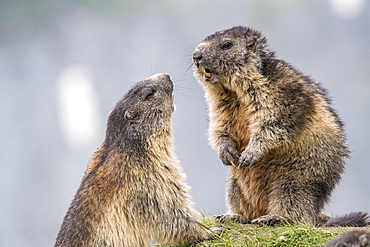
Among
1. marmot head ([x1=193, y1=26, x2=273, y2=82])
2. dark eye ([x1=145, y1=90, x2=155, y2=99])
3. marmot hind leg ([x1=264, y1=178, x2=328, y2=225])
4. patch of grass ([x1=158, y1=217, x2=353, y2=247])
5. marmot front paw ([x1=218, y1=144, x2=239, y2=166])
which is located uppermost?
marmot head ([x1=193, y1=26, x2=273, y2=82])

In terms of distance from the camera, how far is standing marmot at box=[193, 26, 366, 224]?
21.3 ft

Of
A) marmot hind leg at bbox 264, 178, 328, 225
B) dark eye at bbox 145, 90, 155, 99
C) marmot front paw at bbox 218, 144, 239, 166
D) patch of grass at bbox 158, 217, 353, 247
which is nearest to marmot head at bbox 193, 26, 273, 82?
dark eye at bbox 145, 90, 155, 99

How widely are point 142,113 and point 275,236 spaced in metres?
2.27

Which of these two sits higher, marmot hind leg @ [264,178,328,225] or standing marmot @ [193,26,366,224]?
standing marmot @ [193,26,366,224]

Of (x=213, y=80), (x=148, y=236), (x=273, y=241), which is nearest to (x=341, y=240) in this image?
(x=273, y=241)

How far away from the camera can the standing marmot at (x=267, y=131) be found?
649 centimetres

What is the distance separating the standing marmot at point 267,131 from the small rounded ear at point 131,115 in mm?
1084

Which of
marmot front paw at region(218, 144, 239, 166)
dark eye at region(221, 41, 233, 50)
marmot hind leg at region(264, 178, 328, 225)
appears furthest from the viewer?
dark eye at region(221, 41, 233, 50)

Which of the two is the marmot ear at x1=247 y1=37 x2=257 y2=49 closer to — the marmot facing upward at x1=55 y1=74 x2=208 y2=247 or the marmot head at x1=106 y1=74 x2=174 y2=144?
the marmot head at x1=106 y1=74 x2=174 y2=144

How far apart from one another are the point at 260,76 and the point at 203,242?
2.29 meters

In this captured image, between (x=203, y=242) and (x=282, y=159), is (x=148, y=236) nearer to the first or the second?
(x=203, y=242)

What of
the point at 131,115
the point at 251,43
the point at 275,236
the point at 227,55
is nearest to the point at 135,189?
the point at 131,115

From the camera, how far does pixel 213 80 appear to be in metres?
6.89

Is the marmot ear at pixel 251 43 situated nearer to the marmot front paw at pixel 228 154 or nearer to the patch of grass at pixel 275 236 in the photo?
the marmot front paw at pixel 228 154
